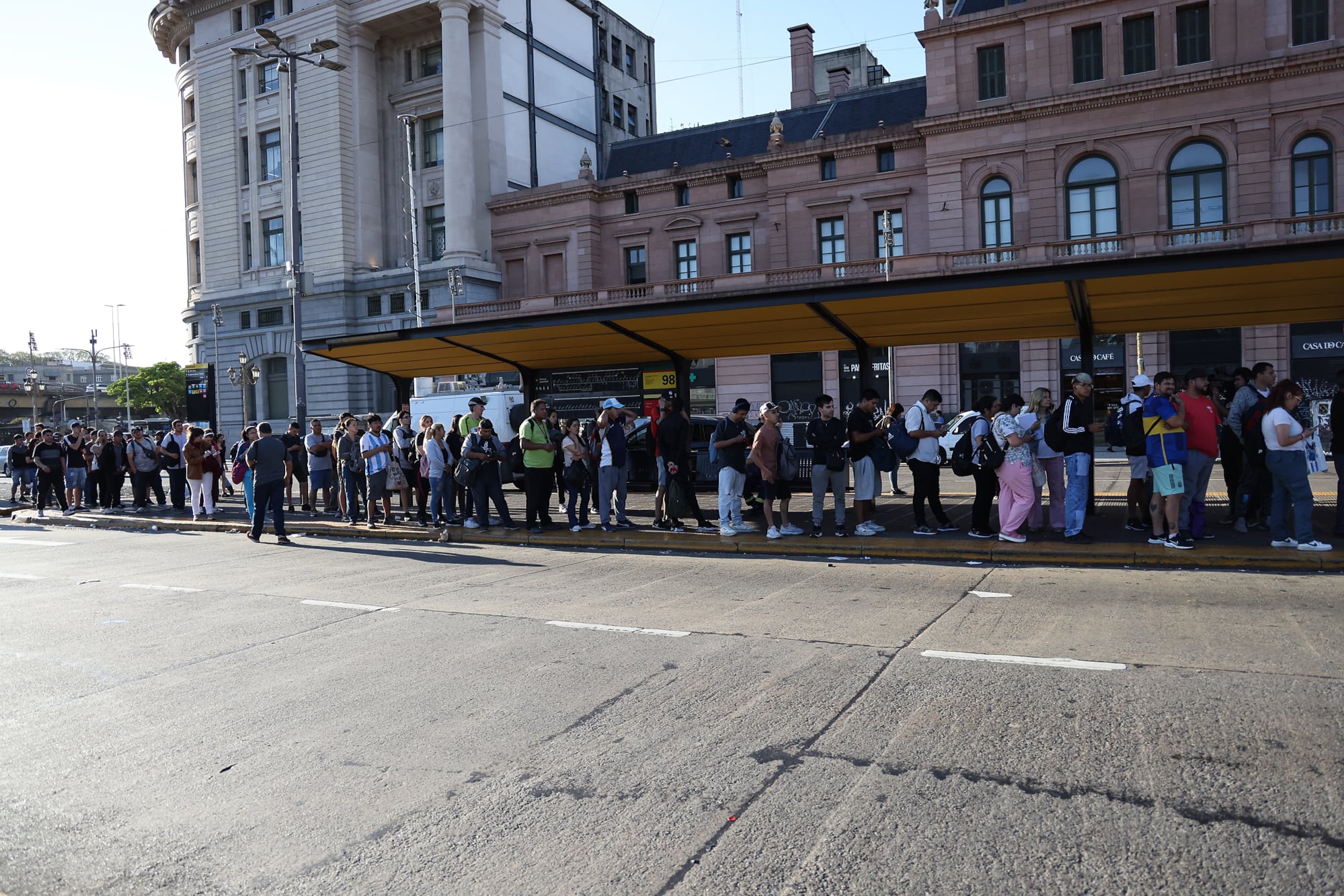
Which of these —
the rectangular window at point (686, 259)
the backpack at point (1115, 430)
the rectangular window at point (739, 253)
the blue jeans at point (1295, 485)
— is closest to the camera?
the blue jeans at point (1295, 485)

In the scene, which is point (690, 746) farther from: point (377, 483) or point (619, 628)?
point (377, 483)

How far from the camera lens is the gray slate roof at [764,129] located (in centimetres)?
4241

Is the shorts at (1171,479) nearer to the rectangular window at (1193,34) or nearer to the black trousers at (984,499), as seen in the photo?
the black trousers at (984,499)

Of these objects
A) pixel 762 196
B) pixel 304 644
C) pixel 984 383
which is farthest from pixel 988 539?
pixel 762 196

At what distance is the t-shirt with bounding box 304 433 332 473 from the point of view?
57.3ft

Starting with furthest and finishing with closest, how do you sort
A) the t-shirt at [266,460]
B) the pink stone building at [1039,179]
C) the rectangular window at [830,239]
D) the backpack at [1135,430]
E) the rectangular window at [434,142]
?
the rectangular window at [434,142] < the rectangular window at [830,239] < the pink stone building at [1039,179] < the t-shirt at [266,460] < the backpack at [1135,430]

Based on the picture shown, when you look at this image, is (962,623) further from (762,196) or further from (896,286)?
(762,196)

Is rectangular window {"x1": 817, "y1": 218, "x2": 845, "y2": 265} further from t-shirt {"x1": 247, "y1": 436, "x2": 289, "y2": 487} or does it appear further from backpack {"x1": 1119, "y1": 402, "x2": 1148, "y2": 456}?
backpack {"x1": 1119, "y1": 402, "x2": 1148, "y2": 456}

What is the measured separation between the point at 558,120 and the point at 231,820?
55.3m

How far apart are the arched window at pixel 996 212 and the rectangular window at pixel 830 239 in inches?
260

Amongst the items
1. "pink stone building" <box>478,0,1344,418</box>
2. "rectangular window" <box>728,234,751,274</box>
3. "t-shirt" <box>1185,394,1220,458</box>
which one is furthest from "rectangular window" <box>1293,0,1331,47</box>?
"t-shirt" <box>1185,394,1220,458</box>

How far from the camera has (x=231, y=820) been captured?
3.81m

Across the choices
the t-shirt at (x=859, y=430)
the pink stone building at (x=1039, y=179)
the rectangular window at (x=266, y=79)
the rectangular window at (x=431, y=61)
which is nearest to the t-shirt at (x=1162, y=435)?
the t-shirt at (x=859, y=430)

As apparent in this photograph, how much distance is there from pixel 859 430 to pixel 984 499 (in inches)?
69.9
